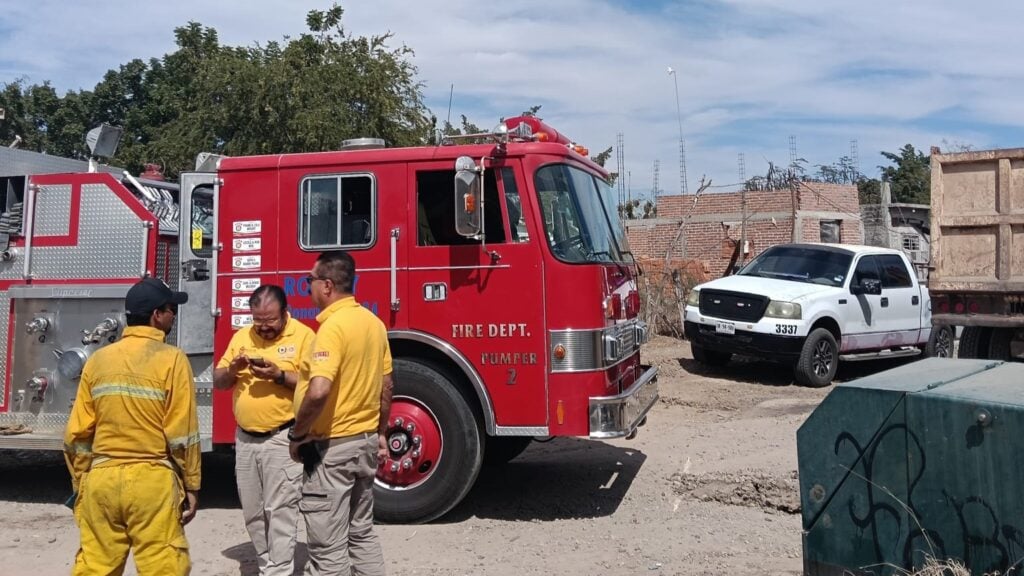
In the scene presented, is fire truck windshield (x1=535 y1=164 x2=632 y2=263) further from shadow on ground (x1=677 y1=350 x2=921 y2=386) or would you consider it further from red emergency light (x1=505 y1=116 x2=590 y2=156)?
shadow on ground (x1=677 y1=350 x2=921 y2=386)

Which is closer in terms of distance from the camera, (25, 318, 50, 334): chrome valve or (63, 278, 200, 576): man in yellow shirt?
(63, 278, 200, 576): man in yellow shirt

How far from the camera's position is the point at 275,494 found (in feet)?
15.9

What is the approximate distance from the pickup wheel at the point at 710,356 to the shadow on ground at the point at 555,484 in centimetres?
459

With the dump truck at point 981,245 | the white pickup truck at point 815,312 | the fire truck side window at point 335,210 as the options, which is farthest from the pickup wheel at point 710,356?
the fire truck side window at point 335,210

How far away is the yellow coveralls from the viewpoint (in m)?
3.73

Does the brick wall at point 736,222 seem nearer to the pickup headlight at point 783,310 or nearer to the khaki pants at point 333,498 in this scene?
the pickup headlight at point 783,310

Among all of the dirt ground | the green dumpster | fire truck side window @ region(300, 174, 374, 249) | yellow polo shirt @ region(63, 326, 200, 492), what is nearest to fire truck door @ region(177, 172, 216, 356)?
fire truck side window @ region(300, 174, 374, 249)

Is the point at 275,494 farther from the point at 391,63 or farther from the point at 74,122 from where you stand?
the point at 74,122

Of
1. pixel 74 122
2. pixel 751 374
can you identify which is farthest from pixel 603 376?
pixel 74 122

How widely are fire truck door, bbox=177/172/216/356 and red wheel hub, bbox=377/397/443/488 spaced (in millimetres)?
1597

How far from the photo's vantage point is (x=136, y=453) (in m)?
3.78

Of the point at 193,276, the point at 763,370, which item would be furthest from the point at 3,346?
the point at 763,370

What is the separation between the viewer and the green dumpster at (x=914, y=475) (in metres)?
3.50

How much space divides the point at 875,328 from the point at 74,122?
26.2 m
